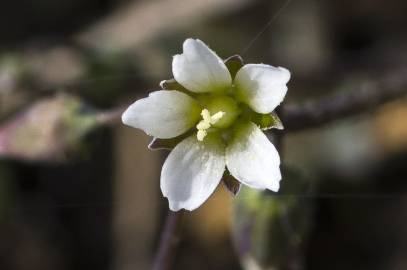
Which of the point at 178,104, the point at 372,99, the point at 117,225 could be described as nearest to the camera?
the point at 178,104

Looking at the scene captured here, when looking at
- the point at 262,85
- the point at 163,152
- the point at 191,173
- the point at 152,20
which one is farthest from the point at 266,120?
the point at 152,20

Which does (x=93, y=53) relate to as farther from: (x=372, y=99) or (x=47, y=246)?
(x=372, y=99)

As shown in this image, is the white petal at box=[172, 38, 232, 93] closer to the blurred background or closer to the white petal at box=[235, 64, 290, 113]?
the white petal at box=[235, 64, 290, 113]

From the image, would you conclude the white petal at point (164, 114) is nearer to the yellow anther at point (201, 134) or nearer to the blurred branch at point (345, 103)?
the yellow anther at point (201, 134)

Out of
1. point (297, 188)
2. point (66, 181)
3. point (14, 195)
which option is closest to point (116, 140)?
point (66, 181)

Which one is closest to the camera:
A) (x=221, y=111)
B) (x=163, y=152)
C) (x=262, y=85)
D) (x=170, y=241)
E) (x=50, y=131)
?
(x=262, y=85)

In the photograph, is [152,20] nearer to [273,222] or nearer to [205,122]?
[273,222]
